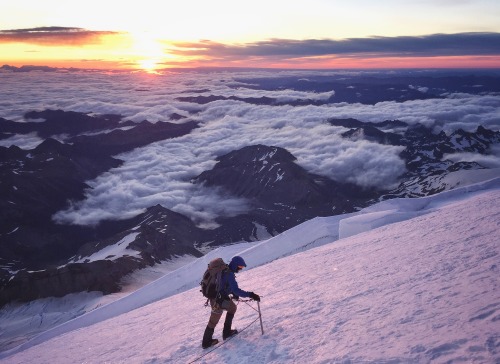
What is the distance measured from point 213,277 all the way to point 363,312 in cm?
Result: 364

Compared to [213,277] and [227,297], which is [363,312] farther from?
[213,277]

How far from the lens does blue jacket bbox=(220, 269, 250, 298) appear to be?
9.68 meters

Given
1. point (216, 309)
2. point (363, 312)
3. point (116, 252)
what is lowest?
point (116, 252)

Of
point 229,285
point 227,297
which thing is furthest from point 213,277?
point 227,297

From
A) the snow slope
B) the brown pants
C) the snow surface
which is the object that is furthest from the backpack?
the snow surface

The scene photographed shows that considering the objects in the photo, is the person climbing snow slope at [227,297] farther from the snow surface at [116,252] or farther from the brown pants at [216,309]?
the snow surface at [116,252]

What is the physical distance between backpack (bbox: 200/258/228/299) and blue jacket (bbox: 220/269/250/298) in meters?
0.11

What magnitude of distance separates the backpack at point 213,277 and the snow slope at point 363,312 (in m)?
1.41

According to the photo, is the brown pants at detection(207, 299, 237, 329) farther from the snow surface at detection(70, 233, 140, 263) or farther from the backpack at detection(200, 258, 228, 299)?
the snow surface at detection(70, 233, 140, 263)

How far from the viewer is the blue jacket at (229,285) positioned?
9680 millimetres

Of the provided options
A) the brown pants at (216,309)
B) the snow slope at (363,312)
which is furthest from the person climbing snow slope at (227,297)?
the snow slope at (363,312)

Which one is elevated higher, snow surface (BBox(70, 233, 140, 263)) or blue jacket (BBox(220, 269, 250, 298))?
blue jacket (BBox(220, 269, 250, 298))

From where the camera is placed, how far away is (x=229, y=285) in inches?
384

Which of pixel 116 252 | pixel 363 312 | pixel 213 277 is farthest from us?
pixel 116 252
